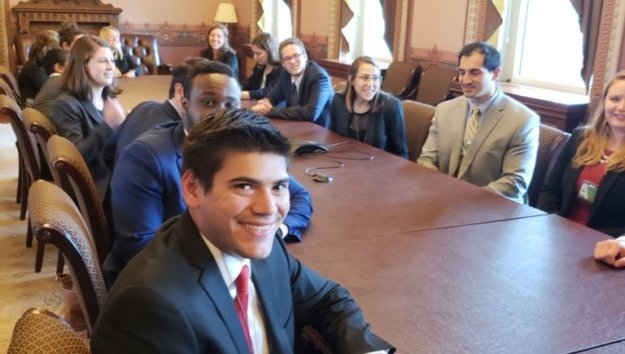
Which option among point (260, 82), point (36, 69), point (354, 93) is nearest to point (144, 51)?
point (36, 69)

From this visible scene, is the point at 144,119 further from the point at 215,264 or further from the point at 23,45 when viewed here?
the point at 23,45

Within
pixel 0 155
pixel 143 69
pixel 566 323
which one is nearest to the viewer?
pixel 566 323

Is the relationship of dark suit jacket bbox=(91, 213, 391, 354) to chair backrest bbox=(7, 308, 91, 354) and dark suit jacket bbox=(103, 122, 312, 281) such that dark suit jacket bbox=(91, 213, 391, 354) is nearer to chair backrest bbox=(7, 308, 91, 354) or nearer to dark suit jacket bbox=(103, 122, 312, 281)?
chair backrest bbox=(7, 308, 91, 354)

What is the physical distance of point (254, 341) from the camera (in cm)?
111

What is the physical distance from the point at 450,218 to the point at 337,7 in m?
5.04

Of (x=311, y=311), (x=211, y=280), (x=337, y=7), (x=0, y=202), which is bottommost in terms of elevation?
(x=0, y=202)

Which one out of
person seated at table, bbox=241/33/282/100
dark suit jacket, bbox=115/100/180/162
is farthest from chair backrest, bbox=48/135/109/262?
person seated at table, bbox=241/33/282/100

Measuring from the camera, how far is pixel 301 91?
162 inches

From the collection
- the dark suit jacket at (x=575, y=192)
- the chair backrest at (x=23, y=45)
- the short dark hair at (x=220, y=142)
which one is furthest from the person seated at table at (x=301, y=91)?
the chair backrest at (x=23, y=45)

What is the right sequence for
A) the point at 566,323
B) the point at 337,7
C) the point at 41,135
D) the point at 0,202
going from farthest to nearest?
the point at 337,7 < the point at 0,202 < the point at 41,135 < the point at 566,323

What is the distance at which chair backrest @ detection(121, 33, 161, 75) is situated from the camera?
747 cm

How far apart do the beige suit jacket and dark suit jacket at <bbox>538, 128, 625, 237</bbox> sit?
13 cm

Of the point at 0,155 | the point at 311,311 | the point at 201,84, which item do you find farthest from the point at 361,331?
the point at 0,155

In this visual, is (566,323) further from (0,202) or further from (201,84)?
(0,202)
